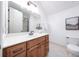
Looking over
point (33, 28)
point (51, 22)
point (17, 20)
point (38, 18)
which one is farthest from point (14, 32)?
point (51, 22)

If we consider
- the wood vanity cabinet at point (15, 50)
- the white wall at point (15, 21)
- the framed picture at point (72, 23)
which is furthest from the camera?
the white wall at point (15, 21)

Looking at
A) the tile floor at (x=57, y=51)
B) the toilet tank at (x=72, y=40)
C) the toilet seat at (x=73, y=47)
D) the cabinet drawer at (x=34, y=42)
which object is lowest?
the tile floor at (x=57, y=51)

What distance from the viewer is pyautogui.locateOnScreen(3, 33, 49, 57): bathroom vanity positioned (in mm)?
636

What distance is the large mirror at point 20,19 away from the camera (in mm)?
1016

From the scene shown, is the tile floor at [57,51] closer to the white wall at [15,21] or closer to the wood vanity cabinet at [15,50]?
the wood vanity cabinet at [15,50]

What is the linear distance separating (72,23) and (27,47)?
0.54 meters

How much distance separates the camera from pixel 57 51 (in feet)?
3.19

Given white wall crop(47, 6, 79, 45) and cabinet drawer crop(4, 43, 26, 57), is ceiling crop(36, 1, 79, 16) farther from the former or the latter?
cabinet drawer crop(4, 43, 26, 57)

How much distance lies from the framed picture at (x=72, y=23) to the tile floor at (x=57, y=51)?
250 millimetres

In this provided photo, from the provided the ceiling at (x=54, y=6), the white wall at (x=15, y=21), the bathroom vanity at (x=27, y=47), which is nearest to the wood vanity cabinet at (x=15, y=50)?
the bathroom vanity at (x=27, y=47)

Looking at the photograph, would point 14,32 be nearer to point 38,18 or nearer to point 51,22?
point 38,18

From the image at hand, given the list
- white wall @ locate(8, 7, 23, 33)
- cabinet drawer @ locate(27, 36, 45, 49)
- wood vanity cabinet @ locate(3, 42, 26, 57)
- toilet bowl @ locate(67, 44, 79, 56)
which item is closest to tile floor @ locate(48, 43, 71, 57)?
toilet bowl @ locate(67, 44, 79, 56)

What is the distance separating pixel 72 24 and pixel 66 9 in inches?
6.8

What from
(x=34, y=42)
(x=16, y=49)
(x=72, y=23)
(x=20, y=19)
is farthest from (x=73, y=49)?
(x=20, y=19)
